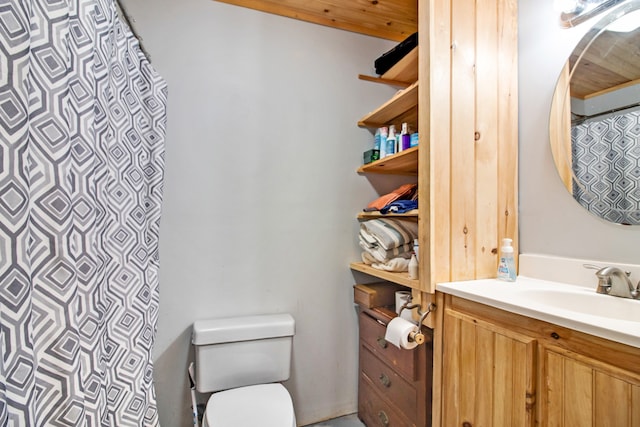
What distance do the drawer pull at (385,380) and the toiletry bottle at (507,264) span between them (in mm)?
750

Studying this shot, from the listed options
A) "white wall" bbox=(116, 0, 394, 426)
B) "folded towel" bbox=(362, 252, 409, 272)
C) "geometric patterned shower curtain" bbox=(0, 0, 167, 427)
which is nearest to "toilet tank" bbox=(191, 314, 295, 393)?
"white wall" bbox=(116, 0, 394, 426)

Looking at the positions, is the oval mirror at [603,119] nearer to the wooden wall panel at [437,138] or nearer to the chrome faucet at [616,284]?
the chrome faucet at [616,284]

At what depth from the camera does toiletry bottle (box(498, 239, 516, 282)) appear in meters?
1.20

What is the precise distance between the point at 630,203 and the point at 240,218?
1638 millimetres

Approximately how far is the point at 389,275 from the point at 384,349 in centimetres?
39

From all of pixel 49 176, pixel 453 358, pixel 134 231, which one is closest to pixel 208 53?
pixel 134 231

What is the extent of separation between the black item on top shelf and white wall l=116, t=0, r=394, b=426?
10cm

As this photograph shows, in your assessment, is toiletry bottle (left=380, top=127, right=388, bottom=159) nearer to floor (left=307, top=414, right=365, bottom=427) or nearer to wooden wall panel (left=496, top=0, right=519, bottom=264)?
wooden wall panel (left=496, top=0, right=519, bottom=264)

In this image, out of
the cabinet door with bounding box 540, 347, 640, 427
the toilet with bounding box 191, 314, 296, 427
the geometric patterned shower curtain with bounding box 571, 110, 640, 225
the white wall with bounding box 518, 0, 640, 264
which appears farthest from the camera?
the toilet with bounding box 191, 314, 296, 427

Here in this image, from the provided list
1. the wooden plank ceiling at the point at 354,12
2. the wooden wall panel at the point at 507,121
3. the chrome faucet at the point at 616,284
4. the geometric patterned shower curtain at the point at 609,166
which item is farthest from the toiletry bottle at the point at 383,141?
the chrome faucet at the point at 616,284

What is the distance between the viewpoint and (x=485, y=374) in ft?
3.17

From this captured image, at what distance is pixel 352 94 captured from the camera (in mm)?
1846

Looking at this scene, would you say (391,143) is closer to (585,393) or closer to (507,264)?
(507,264)

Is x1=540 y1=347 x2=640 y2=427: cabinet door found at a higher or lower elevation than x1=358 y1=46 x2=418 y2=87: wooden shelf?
lower
